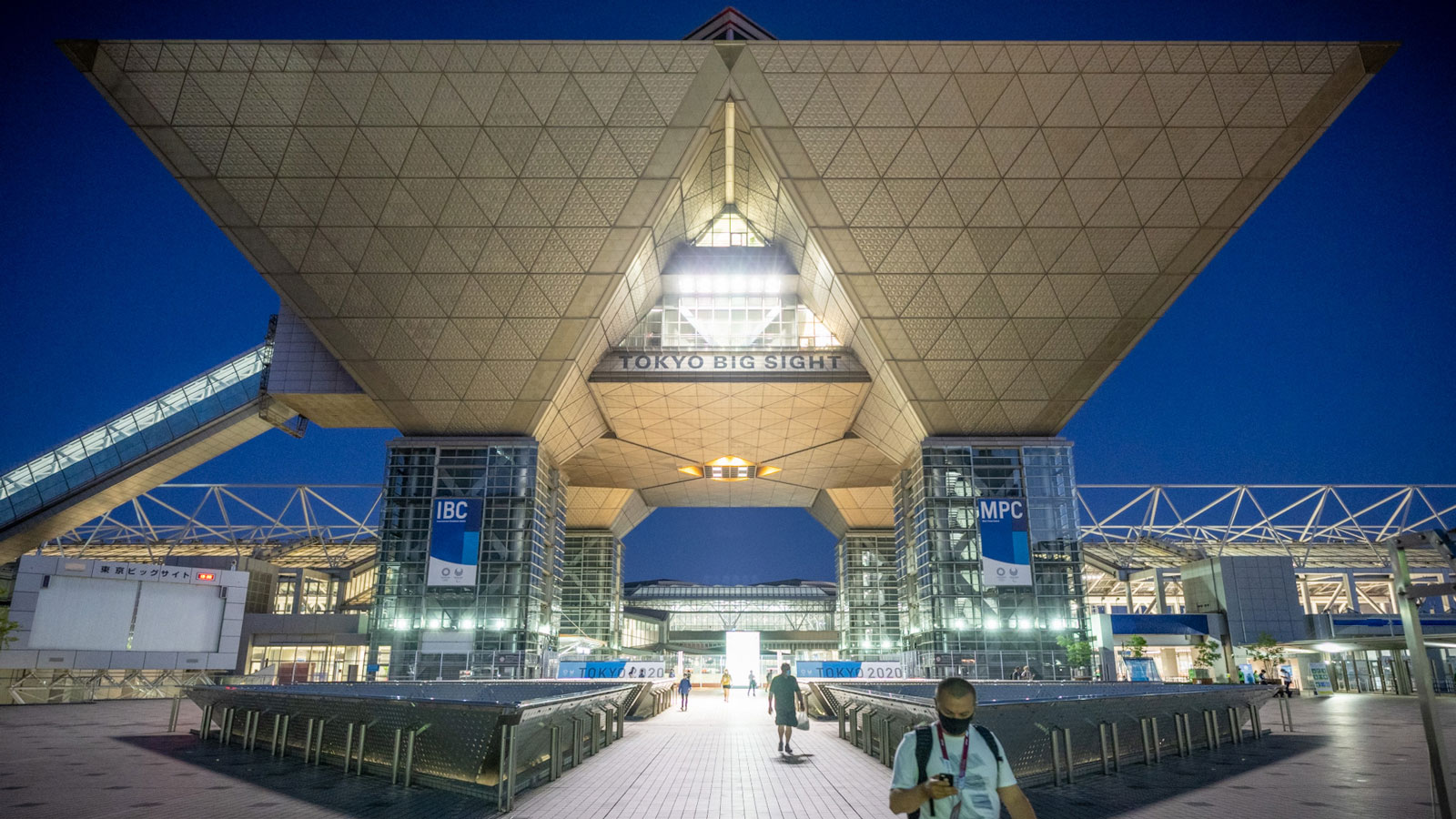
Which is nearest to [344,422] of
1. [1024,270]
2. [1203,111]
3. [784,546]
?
[1024,270]

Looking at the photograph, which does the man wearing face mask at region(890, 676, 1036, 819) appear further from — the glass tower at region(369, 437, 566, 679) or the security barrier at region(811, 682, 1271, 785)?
the glass tower at region(369, 437, 566, 679)

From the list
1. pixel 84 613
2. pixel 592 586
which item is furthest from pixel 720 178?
pixel 592 586

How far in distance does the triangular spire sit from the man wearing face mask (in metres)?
28.2

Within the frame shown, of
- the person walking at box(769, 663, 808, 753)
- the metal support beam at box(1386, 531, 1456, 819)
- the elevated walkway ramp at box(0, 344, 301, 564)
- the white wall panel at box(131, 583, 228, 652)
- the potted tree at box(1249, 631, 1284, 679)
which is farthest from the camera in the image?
the potted tree at box(1249, 631, 1284, 679)

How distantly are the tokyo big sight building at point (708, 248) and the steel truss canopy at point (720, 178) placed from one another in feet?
0.37

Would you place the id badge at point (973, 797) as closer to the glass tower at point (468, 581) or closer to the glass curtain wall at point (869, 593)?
the glass tower at point (468, 581)

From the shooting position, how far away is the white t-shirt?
4.27m

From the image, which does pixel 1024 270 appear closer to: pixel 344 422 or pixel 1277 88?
pixel 1277 88

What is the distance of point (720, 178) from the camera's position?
1453 inches

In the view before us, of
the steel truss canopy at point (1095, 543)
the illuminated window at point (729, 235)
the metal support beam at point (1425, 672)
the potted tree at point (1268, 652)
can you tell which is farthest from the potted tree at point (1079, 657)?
the metal support beam at point (1425, 672)

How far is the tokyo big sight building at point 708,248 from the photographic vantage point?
2697 cm

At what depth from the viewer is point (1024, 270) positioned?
3153 cm

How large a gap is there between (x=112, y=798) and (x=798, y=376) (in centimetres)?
3230

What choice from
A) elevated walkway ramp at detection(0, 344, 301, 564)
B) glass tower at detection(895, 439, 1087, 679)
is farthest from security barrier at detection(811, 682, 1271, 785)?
elevated walkway ramp at detection(0, 344, 301, 564)
